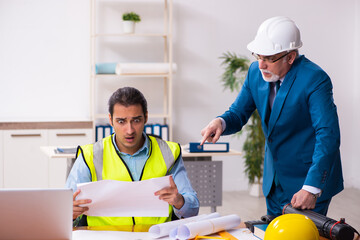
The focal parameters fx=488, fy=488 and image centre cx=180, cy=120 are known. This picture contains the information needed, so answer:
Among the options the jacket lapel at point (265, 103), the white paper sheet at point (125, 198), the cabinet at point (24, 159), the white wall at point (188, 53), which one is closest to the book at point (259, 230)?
the white paper sheet at point (125, 198)

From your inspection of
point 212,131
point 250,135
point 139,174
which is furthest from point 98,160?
point 250,135

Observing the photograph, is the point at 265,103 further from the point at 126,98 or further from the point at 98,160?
the point at 98,160

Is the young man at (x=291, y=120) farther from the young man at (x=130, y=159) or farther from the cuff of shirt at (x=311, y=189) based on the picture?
the young man at (x=130, y=159)

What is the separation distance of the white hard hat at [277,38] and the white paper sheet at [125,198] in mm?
684

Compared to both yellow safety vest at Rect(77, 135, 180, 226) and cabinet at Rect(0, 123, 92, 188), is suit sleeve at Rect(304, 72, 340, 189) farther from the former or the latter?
cabinet at Rect(0, 123, 92, 188)

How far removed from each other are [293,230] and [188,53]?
4428 millimetres

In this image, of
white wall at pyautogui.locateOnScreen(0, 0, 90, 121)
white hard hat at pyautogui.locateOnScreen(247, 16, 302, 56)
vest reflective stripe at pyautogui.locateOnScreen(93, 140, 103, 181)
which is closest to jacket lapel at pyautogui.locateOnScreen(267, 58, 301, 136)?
white hard hat at pyautogui.locateOnScreen(247, 16, 302, 56)

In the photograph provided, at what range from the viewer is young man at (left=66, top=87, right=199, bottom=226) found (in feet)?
6.50

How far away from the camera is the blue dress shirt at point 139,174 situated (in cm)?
197

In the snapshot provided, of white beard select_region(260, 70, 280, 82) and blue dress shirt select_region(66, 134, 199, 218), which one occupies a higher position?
white beard select_region(260, 70, 280, 82)

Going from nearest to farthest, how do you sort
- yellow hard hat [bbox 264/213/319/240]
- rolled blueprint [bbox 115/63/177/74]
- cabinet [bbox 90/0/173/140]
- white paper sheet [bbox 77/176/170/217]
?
yellow hard hat [bbox 264/213/319/240], white paper sheet [bbox 77/176/170/217], rolled blueprint [bbox 115/63/177/74], cabinet [bbox 90/0/173/140]

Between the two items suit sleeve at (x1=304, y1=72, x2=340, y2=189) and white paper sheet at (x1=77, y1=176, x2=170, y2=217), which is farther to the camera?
suit sleeve at (x1=304, y1=72, x2=340, y2=189)

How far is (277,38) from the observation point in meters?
1.98

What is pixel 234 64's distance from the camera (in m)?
5.26
